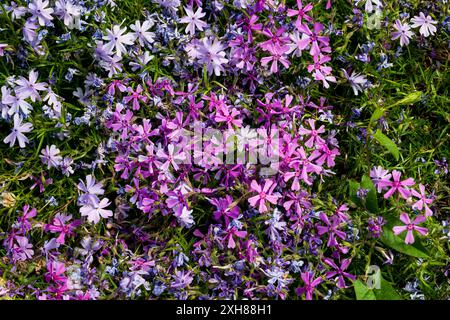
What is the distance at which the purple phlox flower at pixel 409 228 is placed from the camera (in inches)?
90.2

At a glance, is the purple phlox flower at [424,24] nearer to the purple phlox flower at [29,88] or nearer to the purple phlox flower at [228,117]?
the purple phlox flower at [228,117]

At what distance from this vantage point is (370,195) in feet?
7.82

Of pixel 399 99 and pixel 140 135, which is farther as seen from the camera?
pixel 399 99

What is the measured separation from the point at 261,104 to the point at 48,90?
946mm

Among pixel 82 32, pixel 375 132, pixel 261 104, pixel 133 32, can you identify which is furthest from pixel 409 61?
pixel 82 32

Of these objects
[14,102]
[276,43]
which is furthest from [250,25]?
[14,102]

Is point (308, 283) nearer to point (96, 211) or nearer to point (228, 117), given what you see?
point (228, 117)

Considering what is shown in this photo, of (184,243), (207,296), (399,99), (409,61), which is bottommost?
(207,296)

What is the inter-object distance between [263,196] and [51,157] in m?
0.94

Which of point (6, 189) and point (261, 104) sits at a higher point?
point (261, 104)

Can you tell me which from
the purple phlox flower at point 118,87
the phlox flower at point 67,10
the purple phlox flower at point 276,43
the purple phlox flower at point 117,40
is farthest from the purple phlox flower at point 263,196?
the phlox flower at point 67,10

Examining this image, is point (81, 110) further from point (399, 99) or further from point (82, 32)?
point (399, 99)

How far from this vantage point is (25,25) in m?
2.50

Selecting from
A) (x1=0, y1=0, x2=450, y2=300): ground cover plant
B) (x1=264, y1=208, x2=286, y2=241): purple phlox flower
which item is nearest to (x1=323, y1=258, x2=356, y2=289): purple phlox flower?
(x1=0, y1=0, x2=450, y2=300): ground cover plant
